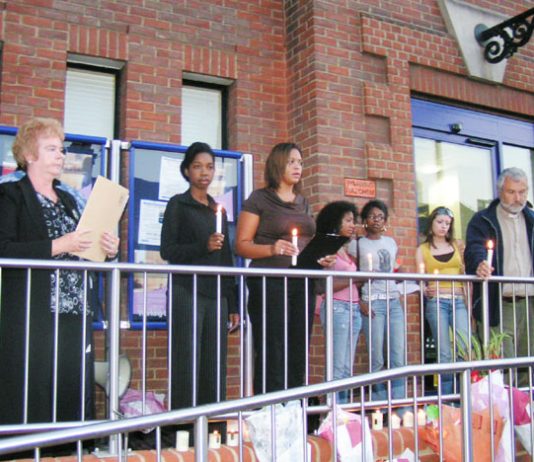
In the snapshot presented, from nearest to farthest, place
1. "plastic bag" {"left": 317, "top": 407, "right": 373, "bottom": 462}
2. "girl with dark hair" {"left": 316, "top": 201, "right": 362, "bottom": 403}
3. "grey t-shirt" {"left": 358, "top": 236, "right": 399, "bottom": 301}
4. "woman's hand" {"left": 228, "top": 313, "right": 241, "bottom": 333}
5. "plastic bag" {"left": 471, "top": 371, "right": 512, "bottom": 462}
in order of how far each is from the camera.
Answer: "plastic bag" {"left": 317, "top": 407, "right": 373, "bottom": 462}, "plastic bag" {"left": 471, "top": 371, "right": 512, "bottom": 462}, "woman's hand" {"left": 228, "top": 313, "right": 241, "bottom": 333}, "girl with dark hair" {"left": 316, "top": 201, "right": 362, "bottom": 403}, "grey t-shirt" {"left": 358, "top": 236, "right": 399, "bottom": 301}

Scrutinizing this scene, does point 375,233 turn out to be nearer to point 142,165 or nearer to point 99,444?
point 142,165

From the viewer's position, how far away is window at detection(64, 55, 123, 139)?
21.2 ft

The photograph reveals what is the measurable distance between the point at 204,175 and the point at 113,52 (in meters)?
2.05

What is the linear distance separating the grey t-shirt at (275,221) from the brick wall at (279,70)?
165 centimetres

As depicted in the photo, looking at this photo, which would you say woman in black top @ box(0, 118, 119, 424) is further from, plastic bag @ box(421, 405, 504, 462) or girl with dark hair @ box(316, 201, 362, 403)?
plastic bag @ box(421, 405, 504, 462)

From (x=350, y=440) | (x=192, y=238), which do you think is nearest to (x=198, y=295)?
(x=192, y=238)

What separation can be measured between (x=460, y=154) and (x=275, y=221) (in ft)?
12.5

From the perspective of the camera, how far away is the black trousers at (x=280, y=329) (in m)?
4.62

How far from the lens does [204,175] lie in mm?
4988

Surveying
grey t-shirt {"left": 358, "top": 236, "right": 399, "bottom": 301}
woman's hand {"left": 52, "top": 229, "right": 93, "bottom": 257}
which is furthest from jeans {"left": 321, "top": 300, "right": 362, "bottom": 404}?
woman's hand {"left": 52, "top": 229, "right": 93, "bottom": 257}

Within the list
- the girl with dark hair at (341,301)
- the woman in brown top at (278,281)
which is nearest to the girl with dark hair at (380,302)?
the girl with dark hair at (341,301)

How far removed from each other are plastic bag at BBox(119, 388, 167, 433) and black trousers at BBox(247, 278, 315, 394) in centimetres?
83

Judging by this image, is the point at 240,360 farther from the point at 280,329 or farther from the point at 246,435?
the point at 246,435

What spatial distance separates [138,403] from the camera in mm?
4977
